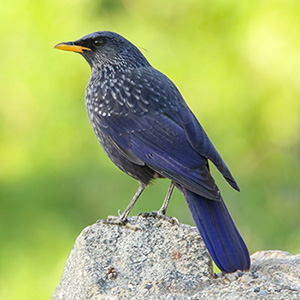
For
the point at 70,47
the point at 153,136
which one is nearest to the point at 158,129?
the point at 153,136

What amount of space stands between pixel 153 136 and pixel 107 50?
95 centimetres

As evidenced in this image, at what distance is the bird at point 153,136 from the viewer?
3672mm

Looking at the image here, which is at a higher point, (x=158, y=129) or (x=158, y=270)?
(x=158, y=129)

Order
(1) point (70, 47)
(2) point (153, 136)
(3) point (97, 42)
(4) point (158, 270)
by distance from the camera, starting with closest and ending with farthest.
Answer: (4) point (158, 270) < (2) point (153, 136) < (1) point (70, 47) < (3) point (97, 42)

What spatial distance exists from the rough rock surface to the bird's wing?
34 cm

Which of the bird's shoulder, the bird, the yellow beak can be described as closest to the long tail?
the bird

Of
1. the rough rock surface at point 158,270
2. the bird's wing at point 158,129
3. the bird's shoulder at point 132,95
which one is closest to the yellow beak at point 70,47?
the bird's shoulder at point 132,95

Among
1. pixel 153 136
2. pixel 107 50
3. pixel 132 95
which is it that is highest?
pixel 107 50

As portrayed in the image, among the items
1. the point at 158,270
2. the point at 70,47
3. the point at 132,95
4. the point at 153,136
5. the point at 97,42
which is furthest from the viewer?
the point at 97,42

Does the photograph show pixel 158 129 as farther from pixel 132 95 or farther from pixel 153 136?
pixel 132 95

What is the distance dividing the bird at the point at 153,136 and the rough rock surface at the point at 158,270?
13 cm

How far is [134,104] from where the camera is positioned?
4.25 meters

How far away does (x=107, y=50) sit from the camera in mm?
4723

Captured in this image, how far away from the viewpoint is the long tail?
3.52 m
